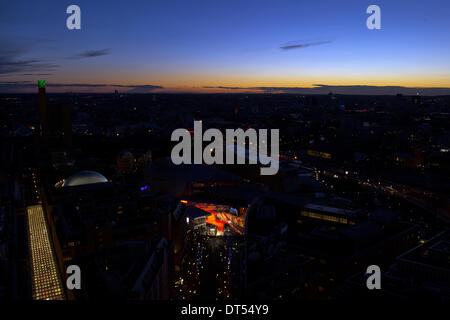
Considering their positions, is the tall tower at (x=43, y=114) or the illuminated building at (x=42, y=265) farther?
the tall tower at (x=43, y=114)

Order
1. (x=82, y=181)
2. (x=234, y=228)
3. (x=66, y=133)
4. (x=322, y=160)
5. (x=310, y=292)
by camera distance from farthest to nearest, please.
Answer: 1. (x=66, y=133)
2. (x=322, y=160)
3. (x=82, y=181)
4. (x=234, y=228)
5. (x=310, y=292)

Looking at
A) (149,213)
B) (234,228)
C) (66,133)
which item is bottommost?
(234,228)

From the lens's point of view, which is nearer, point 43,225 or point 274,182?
point 43,225

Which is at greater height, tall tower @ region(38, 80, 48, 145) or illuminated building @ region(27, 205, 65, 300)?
tall tower @ region(38, 80, 48, 145)

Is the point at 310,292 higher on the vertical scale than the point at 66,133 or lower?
lower

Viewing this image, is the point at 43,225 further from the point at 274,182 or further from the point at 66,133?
the point at 66,133

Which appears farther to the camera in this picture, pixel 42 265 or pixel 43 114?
pixel 43 114

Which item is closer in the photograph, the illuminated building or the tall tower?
the illuminated building

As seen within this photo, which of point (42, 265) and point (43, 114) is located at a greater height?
point (43, 114)

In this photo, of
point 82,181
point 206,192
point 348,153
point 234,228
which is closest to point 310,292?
point 234,228

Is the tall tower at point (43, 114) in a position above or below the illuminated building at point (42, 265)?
above
